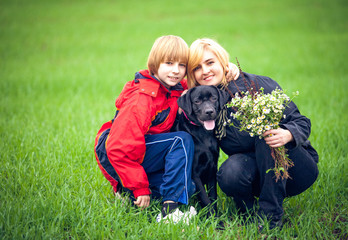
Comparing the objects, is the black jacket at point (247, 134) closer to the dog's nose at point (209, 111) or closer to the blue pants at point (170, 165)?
the dog's nose at point (209, 111)

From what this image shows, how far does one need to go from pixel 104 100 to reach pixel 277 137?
16.9ft

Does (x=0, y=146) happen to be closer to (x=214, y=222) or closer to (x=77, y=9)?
(x=214, y=222)

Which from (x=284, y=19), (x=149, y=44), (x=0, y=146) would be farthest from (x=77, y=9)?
(x=0, y=146)

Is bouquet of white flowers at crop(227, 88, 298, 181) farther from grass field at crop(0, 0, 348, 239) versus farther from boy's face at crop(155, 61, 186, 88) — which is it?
boy's face at crop(155, 61, 186, 88)

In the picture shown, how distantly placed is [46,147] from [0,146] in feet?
1.86

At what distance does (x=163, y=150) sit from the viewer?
9.39 feet

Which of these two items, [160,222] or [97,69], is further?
[97,69]

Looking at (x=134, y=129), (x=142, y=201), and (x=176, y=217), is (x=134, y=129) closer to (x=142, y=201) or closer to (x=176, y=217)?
(x=142, y=201)

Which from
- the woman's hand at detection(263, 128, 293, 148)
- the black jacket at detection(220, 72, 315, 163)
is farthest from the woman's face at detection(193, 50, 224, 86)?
the woman's hand at detection(263, 128, 293, 148)

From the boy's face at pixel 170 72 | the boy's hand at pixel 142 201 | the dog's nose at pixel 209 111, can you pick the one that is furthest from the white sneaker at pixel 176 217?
the boy's face at pixel 170 72

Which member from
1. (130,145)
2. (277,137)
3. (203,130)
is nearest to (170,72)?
(203,130)

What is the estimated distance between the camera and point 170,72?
297 centimetres

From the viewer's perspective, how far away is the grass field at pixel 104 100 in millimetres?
2611

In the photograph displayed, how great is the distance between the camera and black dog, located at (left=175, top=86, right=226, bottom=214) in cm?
292
